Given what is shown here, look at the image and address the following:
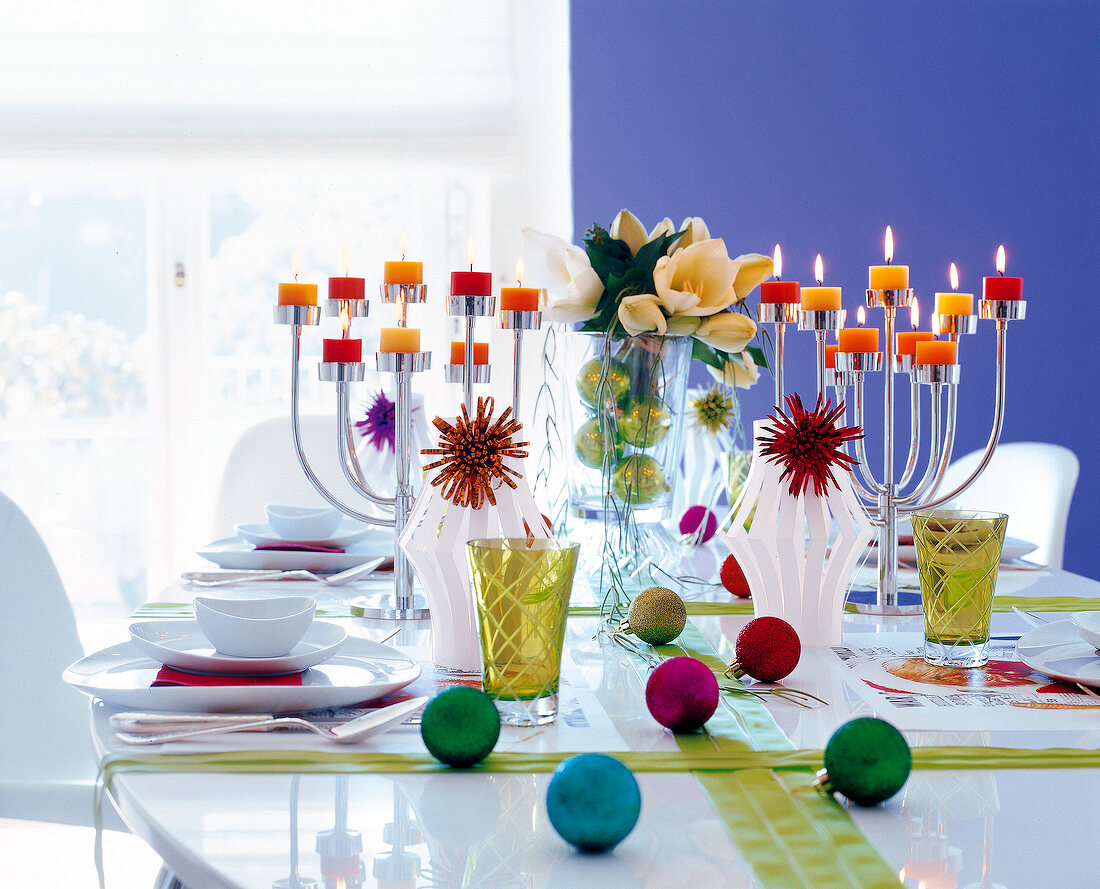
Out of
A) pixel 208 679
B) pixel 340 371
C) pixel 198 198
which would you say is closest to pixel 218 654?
pixel 208 679

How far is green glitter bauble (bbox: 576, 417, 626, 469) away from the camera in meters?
1.28

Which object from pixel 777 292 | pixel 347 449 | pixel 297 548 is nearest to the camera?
pixel 347 449

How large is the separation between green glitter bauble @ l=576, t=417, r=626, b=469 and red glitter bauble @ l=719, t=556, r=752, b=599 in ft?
0.57

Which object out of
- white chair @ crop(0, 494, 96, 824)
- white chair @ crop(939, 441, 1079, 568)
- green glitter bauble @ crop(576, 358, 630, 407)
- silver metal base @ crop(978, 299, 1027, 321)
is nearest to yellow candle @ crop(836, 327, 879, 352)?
silver metal base @ crop(978, 299, 1027, 321)

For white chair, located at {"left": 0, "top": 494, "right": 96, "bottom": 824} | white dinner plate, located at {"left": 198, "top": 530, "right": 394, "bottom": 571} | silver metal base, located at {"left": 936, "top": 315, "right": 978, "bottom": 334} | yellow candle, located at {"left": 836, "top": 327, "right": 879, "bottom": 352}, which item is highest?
silver metal base, located at {"left": 936, "top": 315, "right": 978, "bottom": 334}


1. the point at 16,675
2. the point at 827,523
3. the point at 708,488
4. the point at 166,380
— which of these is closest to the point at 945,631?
the point at 827,523

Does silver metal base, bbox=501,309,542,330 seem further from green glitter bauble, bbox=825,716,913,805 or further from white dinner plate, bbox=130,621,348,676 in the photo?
green glitter bauble, bbox=825,716,913,805

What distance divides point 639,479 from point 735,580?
0.51ft

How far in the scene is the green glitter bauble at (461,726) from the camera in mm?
671

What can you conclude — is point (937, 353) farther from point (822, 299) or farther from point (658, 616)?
point (658, 616)

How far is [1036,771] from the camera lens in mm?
692

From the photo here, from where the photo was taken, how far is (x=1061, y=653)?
93cm

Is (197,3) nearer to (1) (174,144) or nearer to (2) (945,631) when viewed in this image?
(1) (174,144)

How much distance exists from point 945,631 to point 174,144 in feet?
9.78
